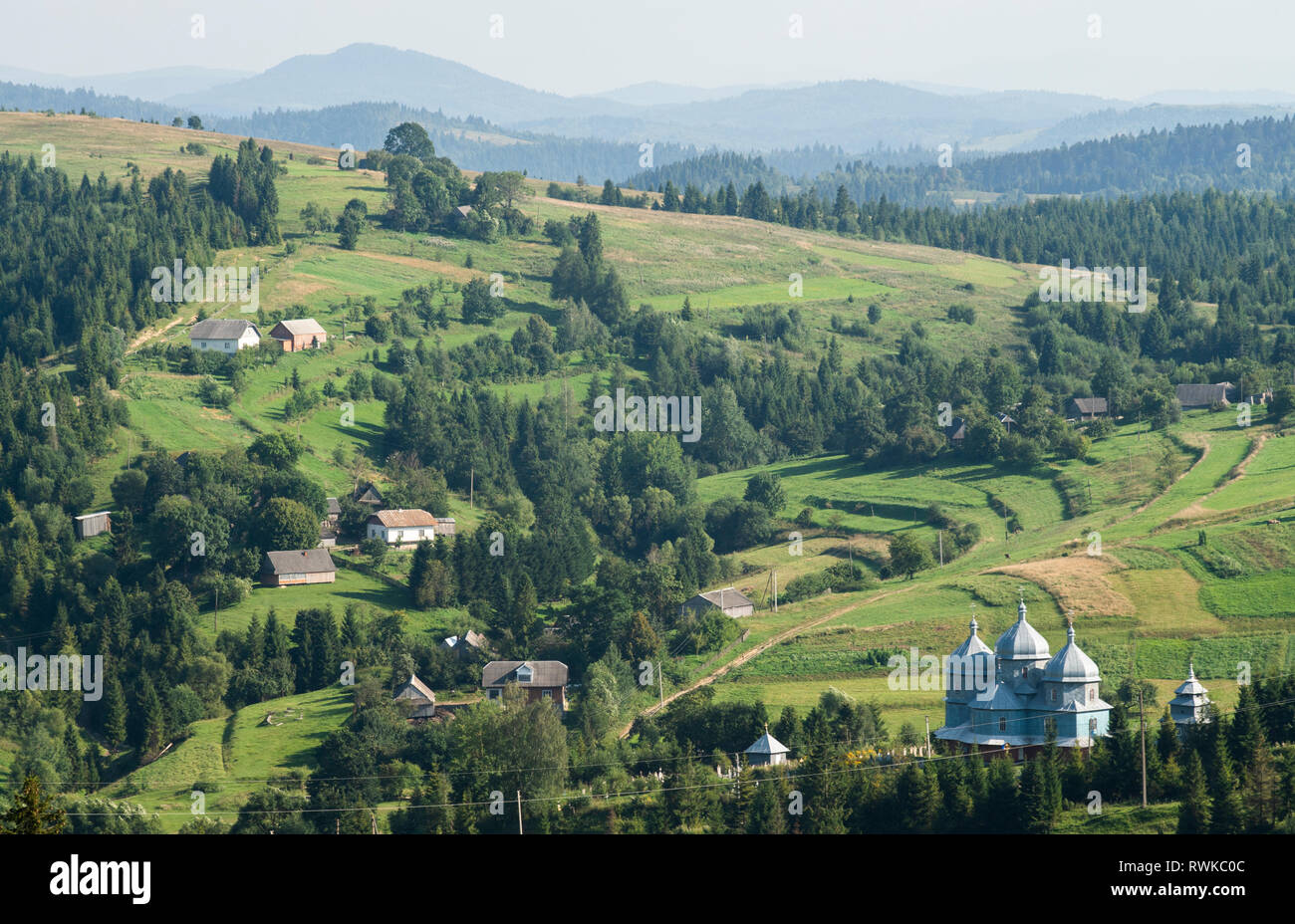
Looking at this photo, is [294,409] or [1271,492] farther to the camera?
[294,409]

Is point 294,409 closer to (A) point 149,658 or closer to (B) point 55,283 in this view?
(B) point 55,283

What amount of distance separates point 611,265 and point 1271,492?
90282mm

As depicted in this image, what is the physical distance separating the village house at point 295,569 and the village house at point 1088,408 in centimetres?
6805

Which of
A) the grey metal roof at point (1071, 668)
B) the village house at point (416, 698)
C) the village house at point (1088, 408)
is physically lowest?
the village house at point (416, 698)

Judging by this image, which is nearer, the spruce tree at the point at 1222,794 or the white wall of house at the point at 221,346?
the spruce tree at the point at 1222,794

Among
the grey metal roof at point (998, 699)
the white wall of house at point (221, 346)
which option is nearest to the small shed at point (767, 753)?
the grey metal roof at point (998, 699)

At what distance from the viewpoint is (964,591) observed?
312 ft

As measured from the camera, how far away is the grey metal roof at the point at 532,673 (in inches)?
3588

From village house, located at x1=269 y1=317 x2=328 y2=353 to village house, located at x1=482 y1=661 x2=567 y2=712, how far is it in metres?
58.2

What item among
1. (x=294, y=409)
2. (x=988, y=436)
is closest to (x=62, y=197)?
(x=294, y=409)

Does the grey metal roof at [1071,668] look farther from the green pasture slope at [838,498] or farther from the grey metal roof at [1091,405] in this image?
the grey metal roof at [1091,405]

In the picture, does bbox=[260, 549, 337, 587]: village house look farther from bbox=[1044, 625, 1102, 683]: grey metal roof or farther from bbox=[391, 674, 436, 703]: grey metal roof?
bbox=[1044, 625, 1102, 683]: grey metal roof

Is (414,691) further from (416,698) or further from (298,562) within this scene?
(298,562)

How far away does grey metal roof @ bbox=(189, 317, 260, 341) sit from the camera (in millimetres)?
136375
